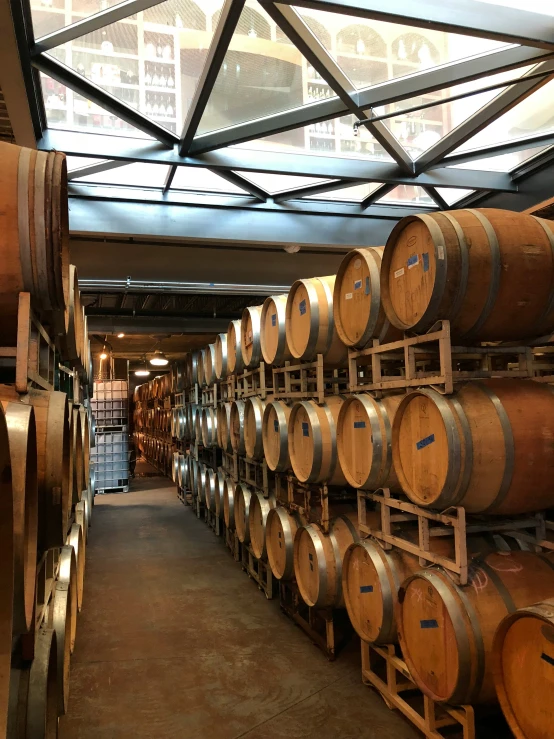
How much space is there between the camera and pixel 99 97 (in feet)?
16.1

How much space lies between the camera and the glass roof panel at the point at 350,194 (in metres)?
7.28

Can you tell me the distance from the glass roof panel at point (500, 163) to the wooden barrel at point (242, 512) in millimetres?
4651

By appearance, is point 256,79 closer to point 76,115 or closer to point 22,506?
point 76,115

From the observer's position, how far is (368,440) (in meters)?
4.09

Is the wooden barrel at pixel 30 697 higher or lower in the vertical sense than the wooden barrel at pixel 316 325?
lower

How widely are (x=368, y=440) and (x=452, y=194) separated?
15.6 ft

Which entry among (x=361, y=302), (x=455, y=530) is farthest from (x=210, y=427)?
(x=455, y=530)

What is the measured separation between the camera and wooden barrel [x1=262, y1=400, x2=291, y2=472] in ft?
18.2

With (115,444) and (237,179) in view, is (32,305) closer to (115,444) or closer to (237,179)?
(237,179)

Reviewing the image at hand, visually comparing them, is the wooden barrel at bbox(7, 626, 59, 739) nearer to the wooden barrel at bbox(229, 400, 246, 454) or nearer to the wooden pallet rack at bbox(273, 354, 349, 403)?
the wooden pallet rack at bbox(273, 354, 349, 403)

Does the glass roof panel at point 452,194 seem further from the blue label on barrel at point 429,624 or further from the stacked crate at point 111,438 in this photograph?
the stacked crate at point 111,438

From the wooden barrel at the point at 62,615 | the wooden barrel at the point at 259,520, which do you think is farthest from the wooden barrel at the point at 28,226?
the wooden barrel at the point at 259,520

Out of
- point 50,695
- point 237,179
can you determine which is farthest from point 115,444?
point 50,695

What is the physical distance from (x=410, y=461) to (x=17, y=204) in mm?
2638
